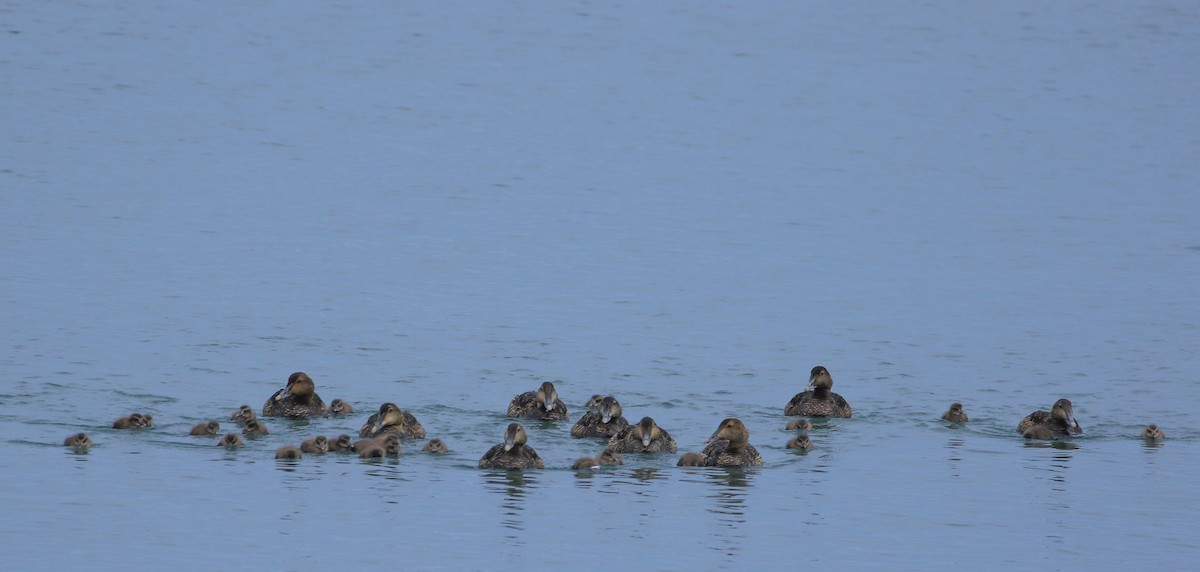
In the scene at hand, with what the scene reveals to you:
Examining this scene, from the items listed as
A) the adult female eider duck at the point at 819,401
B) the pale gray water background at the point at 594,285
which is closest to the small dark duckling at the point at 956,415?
the pale gray water background at the point at 594,285

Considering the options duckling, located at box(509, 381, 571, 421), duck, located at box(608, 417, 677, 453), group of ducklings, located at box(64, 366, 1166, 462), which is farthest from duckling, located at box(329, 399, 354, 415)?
duck, located at box(608, 417, 677, 453)

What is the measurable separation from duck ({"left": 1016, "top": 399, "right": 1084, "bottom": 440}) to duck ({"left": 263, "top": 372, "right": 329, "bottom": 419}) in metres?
6.74

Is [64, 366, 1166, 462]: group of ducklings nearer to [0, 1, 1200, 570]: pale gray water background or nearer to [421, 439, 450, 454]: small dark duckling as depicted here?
[421, 439, 450, 454]: small dark duckling

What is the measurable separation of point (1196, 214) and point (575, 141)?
14598 millimetres

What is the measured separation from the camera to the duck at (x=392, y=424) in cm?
1773

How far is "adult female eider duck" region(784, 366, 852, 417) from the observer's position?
65.0ft

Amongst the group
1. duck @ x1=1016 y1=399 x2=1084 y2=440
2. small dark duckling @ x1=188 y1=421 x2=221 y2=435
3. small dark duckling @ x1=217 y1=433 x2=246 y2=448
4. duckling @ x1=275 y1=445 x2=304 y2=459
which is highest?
duck @ x1=1016 y1=399 x2=1084 y2=440

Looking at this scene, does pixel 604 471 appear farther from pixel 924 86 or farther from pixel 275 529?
pixel 924 86

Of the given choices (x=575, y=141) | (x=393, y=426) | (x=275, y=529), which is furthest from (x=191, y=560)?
(x=575, y=141)

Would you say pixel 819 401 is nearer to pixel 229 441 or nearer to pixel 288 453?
pixel 288 453

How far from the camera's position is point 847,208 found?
117 ft

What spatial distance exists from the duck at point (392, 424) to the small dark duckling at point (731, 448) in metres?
2.62

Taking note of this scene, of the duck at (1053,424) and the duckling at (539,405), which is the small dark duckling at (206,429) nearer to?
the duckling at (539,405)

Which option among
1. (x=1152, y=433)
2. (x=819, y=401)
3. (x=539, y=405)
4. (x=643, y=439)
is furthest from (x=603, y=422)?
(x=1152, y=433)
